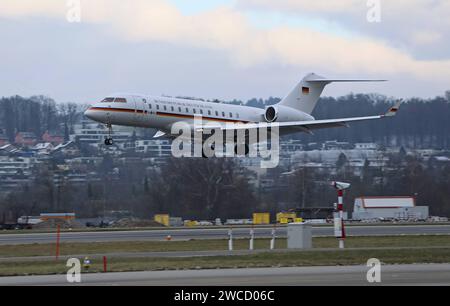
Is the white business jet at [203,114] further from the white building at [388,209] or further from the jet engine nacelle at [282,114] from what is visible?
the white building at [388,209]

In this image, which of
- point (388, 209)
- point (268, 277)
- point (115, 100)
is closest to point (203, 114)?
point (115, 100)

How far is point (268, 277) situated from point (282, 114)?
3397 centimetres

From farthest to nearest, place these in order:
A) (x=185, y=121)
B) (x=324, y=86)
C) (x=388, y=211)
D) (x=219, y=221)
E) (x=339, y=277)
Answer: (x=388, y=211) → (x=219, y=221) → (x=324, y=86) → (x=185, y=121) → (x=339, y=277)

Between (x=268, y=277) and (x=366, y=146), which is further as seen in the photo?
(x=366, y=146)

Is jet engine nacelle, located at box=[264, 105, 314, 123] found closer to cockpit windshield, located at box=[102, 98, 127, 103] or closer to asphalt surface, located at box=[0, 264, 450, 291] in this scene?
cockpit windshield, located at box=[102, 98, 127, 103]

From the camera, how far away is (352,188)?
296 ft

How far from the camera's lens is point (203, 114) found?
5084 centimetres

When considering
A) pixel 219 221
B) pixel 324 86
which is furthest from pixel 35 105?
pixel 324 86

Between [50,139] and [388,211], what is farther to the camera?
[50,139]

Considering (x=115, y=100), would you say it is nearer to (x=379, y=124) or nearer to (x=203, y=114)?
(x=203, y=114)

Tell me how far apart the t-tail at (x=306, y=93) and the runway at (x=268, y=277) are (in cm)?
3519

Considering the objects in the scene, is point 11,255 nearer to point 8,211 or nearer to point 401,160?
point 8,211

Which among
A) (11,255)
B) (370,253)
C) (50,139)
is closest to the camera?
(370,253)
